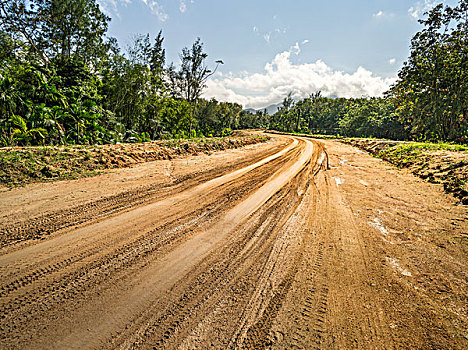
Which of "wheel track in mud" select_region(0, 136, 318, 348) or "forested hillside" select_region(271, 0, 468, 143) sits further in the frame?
"forested hillside" select_region(271, 0, 468, 143)

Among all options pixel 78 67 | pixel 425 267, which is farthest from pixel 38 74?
pixel 425 267

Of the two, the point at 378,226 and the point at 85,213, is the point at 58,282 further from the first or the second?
the point at 378,226

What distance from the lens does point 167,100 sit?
2073 cm

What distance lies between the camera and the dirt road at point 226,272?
5.02ft

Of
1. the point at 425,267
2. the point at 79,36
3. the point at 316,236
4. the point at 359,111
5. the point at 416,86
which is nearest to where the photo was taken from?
the point at 425,267

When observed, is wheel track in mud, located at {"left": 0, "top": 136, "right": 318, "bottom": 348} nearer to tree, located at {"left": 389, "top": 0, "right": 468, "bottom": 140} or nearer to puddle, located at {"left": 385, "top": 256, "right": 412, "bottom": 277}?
puddle, located at {"left": 385, "top": 256, "right": 412, "bottom": 277}

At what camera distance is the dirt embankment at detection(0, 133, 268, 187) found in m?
4.57

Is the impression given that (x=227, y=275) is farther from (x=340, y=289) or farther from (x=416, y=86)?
(x=416, y=86)

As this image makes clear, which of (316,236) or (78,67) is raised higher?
(78,67)

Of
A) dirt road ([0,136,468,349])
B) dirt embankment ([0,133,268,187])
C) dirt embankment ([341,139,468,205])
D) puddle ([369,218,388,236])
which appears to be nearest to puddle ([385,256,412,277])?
dirt road ([0,136,468,349])

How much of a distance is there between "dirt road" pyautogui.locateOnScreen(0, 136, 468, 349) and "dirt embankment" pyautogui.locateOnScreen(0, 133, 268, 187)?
66 centimetres

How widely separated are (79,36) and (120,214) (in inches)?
725

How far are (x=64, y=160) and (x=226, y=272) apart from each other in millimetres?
5867

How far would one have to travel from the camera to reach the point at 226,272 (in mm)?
2180
